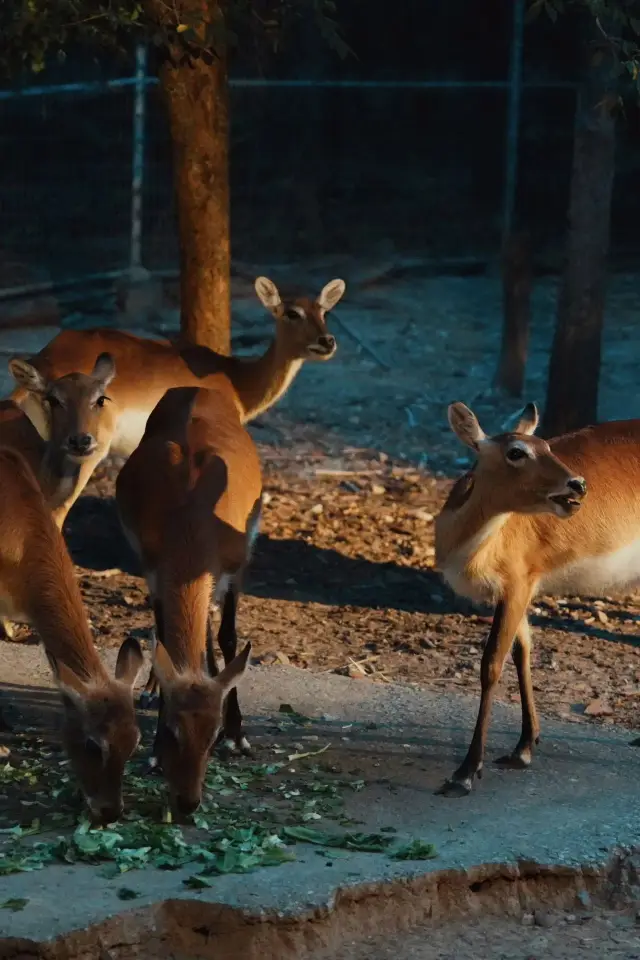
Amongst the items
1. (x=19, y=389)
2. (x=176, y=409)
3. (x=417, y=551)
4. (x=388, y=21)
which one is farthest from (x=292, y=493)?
(x=388, y=21)

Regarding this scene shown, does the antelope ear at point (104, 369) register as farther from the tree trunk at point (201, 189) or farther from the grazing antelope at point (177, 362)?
the tree trunk at point (201, 189)

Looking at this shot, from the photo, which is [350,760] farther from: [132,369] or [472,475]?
[132,369]

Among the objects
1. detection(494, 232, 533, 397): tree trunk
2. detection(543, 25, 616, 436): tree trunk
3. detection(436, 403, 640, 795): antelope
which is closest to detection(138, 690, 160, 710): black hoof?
detection(436, 403, 640, 795): antelope

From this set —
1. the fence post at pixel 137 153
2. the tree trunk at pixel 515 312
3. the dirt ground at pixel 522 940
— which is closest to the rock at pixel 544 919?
the dirt ground at pixel 522 940

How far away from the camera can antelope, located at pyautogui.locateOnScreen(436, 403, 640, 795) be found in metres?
6.46

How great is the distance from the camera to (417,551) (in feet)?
31.6

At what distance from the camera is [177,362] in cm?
962

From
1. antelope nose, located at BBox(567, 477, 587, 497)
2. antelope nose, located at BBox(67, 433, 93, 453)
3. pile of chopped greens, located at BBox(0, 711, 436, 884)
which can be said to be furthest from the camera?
antelope nose, located at BBox(67, 433, 93, 453)

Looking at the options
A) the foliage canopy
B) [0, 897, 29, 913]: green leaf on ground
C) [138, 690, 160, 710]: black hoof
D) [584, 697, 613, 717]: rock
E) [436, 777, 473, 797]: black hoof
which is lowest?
[584, 697, 613, 717]: rock

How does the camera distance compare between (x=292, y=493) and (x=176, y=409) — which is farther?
(x=292, y=493)

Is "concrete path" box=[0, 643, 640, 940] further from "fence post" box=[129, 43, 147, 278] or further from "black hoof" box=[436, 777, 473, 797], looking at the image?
"fence post" box=[129, 43, 147, 278]

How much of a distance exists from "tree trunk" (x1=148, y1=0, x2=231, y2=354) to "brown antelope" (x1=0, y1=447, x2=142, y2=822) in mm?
3604

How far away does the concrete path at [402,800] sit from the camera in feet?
16.8

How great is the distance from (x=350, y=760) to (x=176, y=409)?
1761 millimetres
